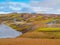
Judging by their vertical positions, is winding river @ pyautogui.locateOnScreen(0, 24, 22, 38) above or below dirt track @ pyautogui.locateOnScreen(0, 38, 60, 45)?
above

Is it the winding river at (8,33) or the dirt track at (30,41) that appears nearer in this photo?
the dirt track at (30,41)

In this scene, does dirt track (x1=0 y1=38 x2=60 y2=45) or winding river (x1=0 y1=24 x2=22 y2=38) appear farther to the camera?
winding river (x1=0 y1=24 x2=22 y2=38)

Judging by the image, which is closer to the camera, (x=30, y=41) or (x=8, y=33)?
(x=30, y=41)

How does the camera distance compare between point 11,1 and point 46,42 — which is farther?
point 11,1

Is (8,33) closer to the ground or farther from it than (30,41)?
farther from it

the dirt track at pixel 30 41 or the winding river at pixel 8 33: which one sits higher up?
the winding river at pixel 8 33

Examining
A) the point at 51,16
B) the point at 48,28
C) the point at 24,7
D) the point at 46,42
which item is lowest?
the point at 46,42

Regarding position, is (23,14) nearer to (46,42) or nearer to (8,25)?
(8,25)

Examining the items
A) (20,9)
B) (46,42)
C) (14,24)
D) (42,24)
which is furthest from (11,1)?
(46,42)

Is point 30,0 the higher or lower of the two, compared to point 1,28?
higher

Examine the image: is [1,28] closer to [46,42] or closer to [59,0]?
[46,42]

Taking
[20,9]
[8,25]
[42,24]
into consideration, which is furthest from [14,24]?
[42,24]
